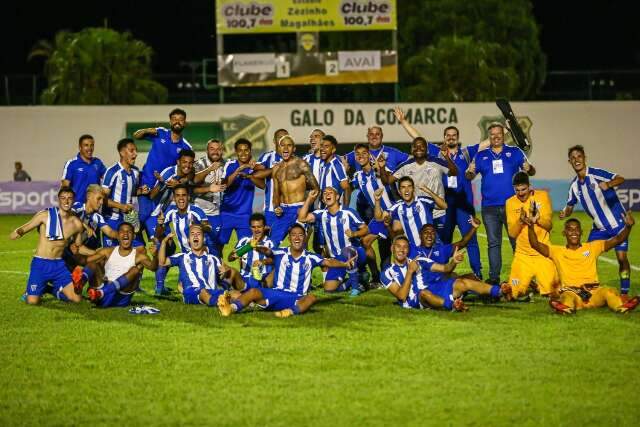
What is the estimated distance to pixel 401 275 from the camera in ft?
35.2

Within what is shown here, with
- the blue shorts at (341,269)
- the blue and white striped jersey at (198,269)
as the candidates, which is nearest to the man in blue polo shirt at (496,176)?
the blue shorts at (341,269)

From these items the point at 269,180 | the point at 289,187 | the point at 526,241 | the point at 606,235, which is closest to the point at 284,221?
the point at 289,187

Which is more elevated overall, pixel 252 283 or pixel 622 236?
pixel 622 236

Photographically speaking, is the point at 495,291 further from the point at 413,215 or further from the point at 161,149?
the point at 161,149

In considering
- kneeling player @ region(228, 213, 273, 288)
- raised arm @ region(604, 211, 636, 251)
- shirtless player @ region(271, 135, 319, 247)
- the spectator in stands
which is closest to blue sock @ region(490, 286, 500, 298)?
raised arm @ region(604, 211, 636, 251)

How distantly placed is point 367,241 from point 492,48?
32.3 meters

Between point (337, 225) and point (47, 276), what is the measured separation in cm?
345

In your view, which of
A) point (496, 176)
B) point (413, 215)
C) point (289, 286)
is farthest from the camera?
point (496, 176)

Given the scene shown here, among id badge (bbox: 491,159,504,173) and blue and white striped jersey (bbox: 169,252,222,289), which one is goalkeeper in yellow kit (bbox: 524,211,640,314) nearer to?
id badge (bbox: 491,159,504,173)

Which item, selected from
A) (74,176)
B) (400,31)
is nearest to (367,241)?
(74,176)

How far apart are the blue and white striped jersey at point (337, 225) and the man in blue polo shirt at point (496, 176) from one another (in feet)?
5.22

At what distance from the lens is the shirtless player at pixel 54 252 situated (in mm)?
11500

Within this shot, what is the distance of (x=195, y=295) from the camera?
1118cm

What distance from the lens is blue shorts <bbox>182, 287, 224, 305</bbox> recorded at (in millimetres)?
10891
